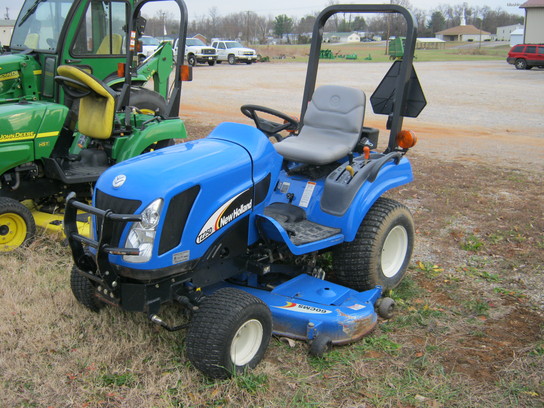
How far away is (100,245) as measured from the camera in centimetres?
267

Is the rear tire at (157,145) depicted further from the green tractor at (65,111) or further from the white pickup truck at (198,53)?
the white pickup truck at (198,53)

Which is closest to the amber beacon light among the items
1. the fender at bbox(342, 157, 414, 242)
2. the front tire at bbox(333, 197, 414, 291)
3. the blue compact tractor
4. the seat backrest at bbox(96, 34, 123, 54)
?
the blue compact tractor

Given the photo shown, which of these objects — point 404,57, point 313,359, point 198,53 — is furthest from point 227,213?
point 198,53

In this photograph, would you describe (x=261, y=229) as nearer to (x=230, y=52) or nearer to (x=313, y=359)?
(x=313, y=359)

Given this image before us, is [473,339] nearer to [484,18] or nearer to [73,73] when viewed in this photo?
[73,73]

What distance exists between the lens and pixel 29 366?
2926mm

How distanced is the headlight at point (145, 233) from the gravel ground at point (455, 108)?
21.0 ft

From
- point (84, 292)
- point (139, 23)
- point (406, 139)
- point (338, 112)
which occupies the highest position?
point (139, 23)

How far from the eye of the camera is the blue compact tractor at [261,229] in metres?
2.75

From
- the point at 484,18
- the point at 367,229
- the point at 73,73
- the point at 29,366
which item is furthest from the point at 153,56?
the point at 484,18

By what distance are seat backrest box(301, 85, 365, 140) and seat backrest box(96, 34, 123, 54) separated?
3593mm

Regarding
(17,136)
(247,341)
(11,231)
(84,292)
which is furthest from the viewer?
(17,136)

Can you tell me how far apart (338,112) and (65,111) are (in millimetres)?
2387

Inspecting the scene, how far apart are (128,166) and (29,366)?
3.66 ft
